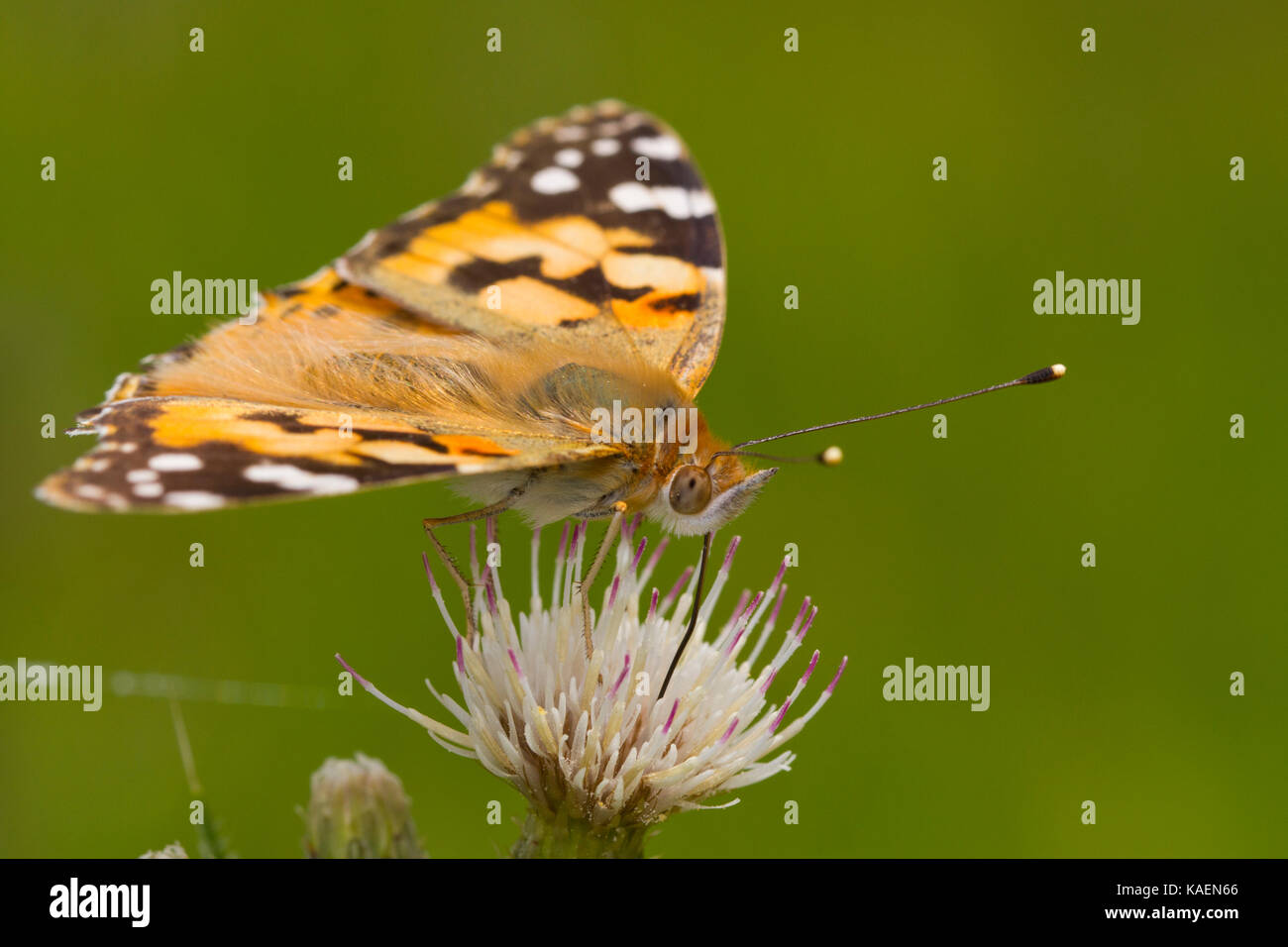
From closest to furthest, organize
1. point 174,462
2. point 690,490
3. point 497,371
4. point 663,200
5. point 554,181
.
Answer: point 174,462 → point 690,490 → point 497,371 → point 663,200 → point 554,181

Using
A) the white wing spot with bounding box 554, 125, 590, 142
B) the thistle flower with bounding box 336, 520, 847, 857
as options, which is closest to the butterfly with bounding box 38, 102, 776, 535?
the white wing spot with bounding box 554, 125, 590, 142

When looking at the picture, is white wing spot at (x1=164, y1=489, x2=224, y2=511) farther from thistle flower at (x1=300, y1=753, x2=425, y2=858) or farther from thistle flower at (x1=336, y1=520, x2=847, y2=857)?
thistle flower at (x1=300, y1=753, x2=425, y2=858)

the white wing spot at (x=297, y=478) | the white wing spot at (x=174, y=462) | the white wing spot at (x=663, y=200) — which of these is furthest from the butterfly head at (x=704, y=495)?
the white wing spot at (x=663, y=200)

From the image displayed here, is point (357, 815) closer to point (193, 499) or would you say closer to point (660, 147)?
point (193, 499)

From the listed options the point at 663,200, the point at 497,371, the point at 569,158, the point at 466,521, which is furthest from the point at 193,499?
the point at 569,158

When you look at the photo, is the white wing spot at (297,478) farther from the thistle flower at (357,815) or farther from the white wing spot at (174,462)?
the thistle flower at (357,815)

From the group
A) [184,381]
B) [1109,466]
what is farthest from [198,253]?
[1109,466]
